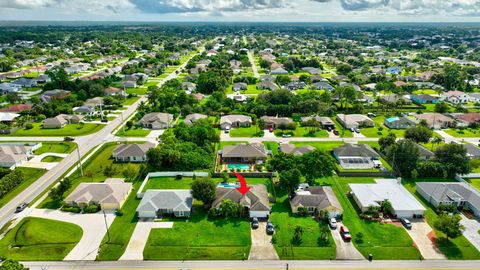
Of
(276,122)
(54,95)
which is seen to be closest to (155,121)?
(276,122)

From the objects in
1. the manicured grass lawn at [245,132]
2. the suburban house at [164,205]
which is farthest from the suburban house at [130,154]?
the manicured grass lawn at [245,132]

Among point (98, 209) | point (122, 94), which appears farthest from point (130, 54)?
point (98, 209)

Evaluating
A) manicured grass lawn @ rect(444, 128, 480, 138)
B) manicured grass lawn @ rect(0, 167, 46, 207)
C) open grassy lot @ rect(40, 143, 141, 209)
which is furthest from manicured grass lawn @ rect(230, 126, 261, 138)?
manicured grass lawn @ rect(444, 128, 480, 138)

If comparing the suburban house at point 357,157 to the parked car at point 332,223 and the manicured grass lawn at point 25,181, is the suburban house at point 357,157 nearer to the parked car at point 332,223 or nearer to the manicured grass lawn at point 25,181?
the parked car at point 332,223

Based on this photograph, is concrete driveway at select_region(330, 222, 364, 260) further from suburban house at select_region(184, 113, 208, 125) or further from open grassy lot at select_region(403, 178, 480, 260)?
suburban house at select_region(184, 113, 208, 125)

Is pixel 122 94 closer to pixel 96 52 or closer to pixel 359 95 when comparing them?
pixel 359 95

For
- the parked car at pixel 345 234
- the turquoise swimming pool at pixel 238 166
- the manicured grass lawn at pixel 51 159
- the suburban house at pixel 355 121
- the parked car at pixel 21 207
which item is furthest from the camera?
the suburban house at pixel 355 121
